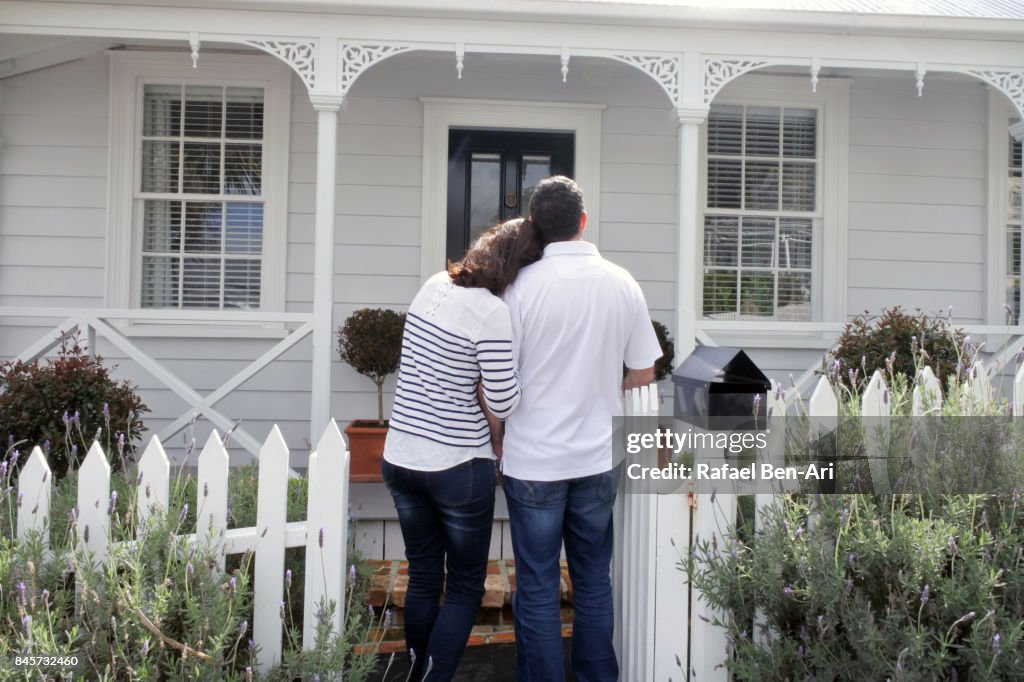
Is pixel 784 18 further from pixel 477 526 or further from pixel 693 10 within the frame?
pixel 477 526

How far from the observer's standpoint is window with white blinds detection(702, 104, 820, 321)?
6457 mm

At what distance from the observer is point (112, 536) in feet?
8.14

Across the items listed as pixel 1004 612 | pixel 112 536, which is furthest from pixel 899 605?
pixel 112 536

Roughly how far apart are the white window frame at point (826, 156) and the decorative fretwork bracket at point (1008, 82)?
1185 mm

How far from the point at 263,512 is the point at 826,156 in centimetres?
541

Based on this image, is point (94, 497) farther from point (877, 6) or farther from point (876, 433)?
point (877, 6)

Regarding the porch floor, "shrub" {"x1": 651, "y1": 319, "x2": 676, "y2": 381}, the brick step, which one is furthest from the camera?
"shrub" {"x1": 651, "y1": 319, "x2": 676, "y2": 381}

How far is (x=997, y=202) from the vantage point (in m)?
6.46

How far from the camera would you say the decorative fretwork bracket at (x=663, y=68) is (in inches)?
201

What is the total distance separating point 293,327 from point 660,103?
129 inches

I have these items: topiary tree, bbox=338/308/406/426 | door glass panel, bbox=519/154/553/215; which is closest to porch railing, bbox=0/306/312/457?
topiary tree, bbox=338/308/406/426

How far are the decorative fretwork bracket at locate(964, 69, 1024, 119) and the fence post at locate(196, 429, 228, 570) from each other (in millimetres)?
5193

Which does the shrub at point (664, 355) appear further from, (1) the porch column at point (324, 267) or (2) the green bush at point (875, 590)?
(2) the green bush at point (875, 590)

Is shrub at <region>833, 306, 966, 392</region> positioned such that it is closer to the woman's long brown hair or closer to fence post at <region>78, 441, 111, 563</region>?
the woman's long brown hair
